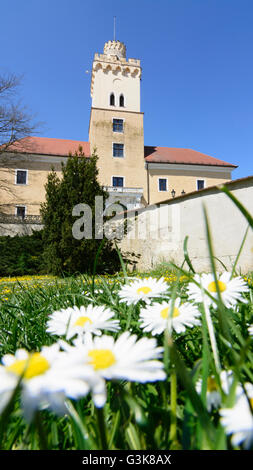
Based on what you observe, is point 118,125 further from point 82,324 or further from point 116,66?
point 82,324

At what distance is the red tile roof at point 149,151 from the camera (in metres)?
25.1

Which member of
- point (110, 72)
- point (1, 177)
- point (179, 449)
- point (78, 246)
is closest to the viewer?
point (179, 449)

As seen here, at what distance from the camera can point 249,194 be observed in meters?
6.95

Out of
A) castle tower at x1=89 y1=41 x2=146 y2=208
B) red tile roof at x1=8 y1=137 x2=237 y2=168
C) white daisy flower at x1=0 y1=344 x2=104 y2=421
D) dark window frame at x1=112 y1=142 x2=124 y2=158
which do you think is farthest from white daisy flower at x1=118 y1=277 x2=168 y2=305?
dark window frame at x1=112 y1=142 x2=124 y2=158

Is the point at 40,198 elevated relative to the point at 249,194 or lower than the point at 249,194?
elevated

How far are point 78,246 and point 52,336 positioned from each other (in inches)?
321

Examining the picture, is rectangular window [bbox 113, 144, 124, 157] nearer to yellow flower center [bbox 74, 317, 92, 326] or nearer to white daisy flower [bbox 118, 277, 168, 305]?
white daisy flower [bbox 118, 277, 168, 305]

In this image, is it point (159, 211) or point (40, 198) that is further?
point (40, 198)

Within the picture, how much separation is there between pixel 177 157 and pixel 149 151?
2.94m
